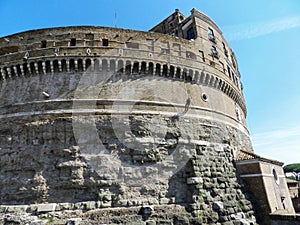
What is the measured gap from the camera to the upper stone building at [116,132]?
9.02 meters

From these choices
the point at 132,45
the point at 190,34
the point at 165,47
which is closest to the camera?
the point at 132,45

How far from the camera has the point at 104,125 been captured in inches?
392

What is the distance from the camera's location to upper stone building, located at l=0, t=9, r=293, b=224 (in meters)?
9.02

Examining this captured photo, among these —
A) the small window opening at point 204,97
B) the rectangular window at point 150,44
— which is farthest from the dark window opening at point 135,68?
the small window opening at point 204,97

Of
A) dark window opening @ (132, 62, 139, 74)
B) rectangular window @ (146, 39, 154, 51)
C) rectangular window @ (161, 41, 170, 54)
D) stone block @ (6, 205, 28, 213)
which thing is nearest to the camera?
stone block @ (6, 205, 28, 213)

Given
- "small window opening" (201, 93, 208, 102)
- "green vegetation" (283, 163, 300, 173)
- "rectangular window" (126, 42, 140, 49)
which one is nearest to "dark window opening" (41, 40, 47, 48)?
"rectangular window" (126, 42, 140, 49)

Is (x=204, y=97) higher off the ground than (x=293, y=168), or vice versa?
(x=293, y=168)

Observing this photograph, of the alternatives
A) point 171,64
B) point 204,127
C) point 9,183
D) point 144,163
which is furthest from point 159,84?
point 9,183

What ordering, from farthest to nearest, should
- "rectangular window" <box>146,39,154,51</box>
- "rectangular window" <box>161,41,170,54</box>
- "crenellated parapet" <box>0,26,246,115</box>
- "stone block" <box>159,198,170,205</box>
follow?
"rectangular window" <box>161,41,170,54</box> → "rectangular window" <box>146,39,154,51</box> → "crenellated parapet" <box>0,26,246,115</box> → "stone block" <box>159,198,170,205</box>

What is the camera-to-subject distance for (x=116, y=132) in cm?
998

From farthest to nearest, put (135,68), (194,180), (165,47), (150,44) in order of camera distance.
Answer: (165,47), (150,44), (135,68), (194,180)

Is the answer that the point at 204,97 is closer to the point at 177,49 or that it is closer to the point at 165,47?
the point at 177,49

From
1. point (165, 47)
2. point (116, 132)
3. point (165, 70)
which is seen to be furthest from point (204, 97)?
point (116, 132)

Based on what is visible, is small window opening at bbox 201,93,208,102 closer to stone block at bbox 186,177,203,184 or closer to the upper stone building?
the upper stone building
